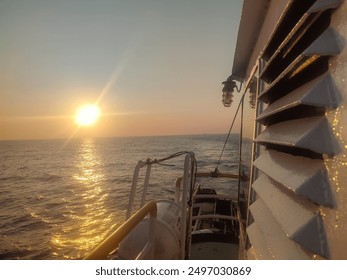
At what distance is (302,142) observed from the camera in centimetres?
115

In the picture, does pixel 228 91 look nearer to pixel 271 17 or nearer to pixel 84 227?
pixel 271 17

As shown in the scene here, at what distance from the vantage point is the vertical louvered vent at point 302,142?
3.75 feet

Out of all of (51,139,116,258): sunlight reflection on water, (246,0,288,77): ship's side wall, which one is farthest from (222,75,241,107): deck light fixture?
(51,139,116,258): sunlight reflection on water

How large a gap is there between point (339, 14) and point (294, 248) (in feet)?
3.88

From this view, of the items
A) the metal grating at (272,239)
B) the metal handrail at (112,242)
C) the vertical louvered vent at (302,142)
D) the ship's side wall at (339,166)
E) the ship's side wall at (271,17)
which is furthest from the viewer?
the ship's side wall at (271,17)

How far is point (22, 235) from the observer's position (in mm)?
16203

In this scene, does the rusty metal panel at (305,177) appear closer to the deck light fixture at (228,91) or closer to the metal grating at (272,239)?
the metal grating at (272,239)

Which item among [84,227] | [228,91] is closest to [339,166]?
[228,91]

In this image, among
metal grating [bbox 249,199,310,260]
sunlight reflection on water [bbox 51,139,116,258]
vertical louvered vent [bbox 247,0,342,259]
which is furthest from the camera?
sunlight reflection on water [bbox 51,139,116,258]

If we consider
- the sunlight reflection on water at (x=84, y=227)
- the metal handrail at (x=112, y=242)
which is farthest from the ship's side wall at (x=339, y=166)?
the sunlight reflection on water at (x=84, y=227)

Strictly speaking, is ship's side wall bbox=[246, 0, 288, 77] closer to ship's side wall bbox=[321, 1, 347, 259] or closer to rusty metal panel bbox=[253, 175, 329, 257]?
ship's side wall bbox=[321, 1, 347, 259]

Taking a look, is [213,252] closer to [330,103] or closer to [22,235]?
[330,103]

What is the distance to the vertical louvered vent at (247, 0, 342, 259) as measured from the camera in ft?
3.75
